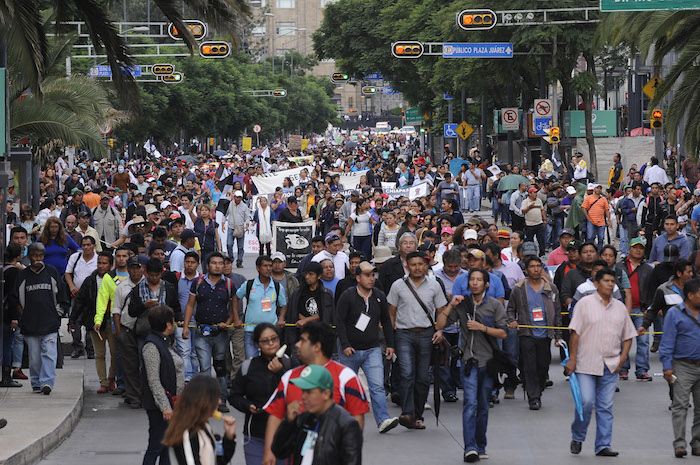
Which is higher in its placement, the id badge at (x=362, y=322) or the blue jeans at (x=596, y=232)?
the blue jeans at (x=596, y=232)

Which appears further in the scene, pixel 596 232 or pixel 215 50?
pixel 215 50

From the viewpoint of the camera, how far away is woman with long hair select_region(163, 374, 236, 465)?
6418mm

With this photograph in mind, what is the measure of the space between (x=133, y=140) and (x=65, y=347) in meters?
49.7

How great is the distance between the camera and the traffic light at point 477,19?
2930 centimetres

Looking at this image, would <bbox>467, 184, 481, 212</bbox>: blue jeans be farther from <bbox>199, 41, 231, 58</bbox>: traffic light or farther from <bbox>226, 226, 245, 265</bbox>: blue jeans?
<bbox>226, 226, 245, 265</bbox>: blue jeans

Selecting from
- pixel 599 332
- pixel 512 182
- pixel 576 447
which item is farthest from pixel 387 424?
pixel 512 182

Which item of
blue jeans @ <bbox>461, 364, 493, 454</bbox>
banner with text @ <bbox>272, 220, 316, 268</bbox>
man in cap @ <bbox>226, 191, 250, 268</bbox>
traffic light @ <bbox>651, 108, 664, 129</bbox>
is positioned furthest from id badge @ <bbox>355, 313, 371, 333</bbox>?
traffic light @ <bbox>651, 108, 664, 129</bbox>

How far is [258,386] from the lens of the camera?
7.93m

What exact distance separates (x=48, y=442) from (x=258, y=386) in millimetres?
3610

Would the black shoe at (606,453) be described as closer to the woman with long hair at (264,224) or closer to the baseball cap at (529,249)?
the baseball cap at (529,249)

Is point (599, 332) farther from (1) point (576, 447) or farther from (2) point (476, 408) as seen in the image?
(2) point (476, 408)

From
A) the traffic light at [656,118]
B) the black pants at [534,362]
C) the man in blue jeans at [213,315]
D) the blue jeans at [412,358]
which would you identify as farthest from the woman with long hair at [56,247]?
the traffic light at [656,118]

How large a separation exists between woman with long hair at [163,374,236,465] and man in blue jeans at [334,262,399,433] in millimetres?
4544

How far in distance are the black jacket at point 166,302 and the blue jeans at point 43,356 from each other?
1.01 metres
